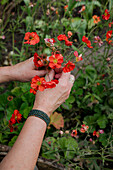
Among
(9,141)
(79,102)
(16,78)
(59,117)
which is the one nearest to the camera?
(16,78)

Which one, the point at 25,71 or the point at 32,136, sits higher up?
the point at 25,71

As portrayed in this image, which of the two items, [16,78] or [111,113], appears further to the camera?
[111,113]

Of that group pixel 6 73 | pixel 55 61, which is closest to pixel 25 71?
pixel 6 73

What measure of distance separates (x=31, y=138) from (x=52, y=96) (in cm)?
28

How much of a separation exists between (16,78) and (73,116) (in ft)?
3.43

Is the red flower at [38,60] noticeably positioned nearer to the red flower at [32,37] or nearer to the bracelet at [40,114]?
the red flower at [32,37]

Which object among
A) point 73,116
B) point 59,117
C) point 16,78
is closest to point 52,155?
point 59,117

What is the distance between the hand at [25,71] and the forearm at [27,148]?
0.36 m

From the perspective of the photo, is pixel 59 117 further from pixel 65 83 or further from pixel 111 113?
pixel 65 83

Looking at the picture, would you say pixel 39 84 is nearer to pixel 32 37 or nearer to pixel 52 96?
pixel 52 96

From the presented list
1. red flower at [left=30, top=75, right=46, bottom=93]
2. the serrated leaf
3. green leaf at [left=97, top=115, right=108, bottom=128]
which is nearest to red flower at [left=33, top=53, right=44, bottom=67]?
red flower at [left=30, top=75, right=46, bottom=93]

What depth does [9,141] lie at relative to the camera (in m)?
1.64

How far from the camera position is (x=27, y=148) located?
0.85 metres

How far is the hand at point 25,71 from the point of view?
1.16m
